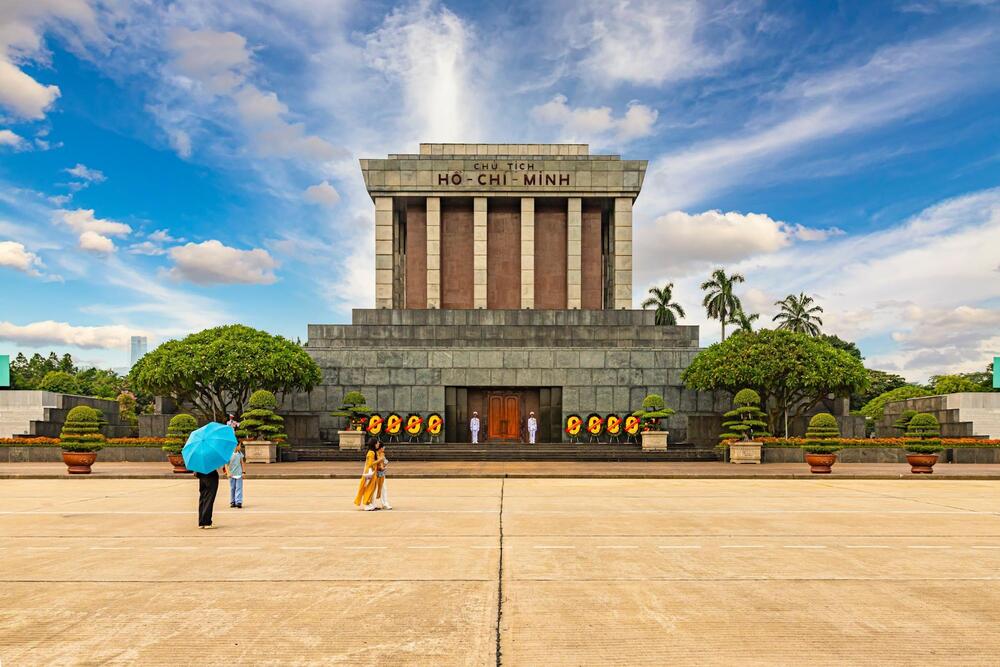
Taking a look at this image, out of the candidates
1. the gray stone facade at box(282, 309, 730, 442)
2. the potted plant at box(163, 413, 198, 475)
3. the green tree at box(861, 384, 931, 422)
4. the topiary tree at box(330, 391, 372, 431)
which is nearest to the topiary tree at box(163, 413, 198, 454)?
the potted plant at box(163, 413, 198, 475)

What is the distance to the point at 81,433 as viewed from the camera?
28703mm

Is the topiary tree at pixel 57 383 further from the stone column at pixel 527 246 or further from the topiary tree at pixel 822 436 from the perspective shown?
the topiary tree at pixel 822 436

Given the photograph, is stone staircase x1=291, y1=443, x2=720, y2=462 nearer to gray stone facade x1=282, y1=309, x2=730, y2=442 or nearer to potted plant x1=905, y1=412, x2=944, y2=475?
gray stone facade x1=282, y1=309, x2=730, y2=442

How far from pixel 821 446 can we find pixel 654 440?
9.76 m

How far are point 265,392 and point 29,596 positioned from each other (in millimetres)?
26184

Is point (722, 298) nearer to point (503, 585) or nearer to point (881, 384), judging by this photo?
Result: point (881, 384)

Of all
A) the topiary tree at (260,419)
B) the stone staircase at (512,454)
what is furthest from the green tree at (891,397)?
the topiary tree at (260,419)

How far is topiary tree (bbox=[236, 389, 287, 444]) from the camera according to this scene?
111 ft

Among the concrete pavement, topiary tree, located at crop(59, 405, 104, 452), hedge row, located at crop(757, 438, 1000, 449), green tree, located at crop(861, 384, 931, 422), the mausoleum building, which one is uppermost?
the mausoleum building

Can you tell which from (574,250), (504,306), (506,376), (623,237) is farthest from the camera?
(504,306)

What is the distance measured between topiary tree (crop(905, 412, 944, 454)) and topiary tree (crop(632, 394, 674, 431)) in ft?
35.1

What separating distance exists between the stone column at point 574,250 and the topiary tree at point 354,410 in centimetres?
1732

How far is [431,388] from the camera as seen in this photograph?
41344 mm

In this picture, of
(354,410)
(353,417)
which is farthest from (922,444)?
(353,417)
